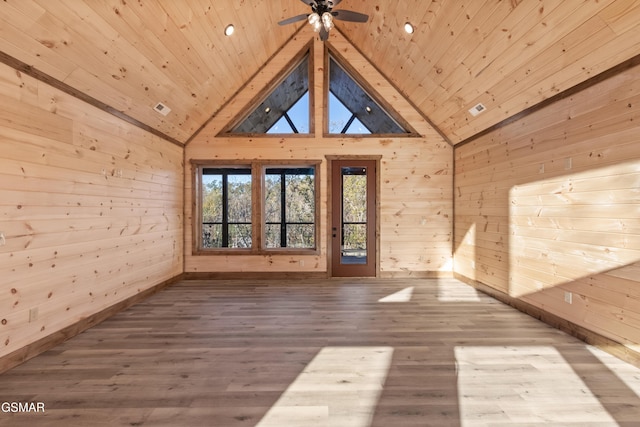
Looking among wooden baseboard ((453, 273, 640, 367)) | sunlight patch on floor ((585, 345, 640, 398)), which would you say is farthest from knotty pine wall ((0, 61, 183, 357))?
wooden baseboard ((453, 273, 640, 367))

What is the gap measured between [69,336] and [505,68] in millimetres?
5691

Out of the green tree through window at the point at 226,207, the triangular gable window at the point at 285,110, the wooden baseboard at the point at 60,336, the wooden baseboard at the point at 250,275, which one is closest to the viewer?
the wooden baseboard at the point at 60,336

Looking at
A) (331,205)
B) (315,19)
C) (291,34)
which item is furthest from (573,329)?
(291,34)

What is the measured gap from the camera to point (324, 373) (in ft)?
7.77

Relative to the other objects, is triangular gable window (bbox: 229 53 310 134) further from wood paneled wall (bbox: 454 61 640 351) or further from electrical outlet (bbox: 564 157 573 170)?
electrical outlet (bbox: 564 157 573 170)

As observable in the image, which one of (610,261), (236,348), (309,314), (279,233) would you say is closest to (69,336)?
(236,348)

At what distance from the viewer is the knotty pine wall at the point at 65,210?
2473 mm

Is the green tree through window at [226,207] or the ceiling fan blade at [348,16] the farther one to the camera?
the green tree through window at [226,207]

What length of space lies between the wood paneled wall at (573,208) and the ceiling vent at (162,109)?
16.6 feet

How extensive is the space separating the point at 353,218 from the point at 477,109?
283 cm

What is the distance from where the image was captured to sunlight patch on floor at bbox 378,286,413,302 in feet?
14.3

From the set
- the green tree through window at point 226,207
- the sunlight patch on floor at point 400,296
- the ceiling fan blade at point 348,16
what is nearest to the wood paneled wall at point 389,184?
the green tree through window at point 226,207

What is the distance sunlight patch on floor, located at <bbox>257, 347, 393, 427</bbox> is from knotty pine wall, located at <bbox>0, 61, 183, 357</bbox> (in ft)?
7.99

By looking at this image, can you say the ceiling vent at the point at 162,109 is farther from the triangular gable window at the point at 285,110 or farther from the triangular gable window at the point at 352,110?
the triangular gable window at the point at 352,110
